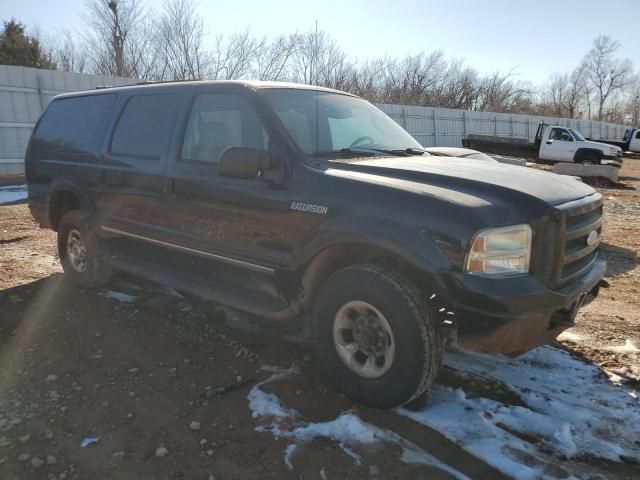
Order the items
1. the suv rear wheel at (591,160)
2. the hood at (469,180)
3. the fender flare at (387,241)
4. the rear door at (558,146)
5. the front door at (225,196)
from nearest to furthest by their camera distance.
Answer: the fender flare at (387,241)
the hood at (469,180)
the front door at (225,196)
the suv rear wheel at (591,160)
the rear door at (558,146)

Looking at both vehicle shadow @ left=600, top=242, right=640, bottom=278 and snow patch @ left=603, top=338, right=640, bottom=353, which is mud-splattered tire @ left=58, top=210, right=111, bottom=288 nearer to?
snow patch @ left=603, top=338, right=640, bottom=353

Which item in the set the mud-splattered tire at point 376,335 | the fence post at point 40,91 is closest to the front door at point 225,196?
the mud-splattered tire at point 376,335

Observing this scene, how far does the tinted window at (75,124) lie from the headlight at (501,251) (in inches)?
148

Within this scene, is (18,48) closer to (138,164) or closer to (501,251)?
(138,164)

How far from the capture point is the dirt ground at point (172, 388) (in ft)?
8.38

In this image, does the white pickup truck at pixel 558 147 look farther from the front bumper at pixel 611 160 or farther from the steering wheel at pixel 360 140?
the steering wheel at pixel 360 140

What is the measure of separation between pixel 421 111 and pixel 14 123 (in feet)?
62.8

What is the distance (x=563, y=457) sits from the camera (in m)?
2.60

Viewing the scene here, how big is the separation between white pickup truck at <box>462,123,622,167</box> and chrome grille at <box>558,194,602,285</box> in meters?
19.7

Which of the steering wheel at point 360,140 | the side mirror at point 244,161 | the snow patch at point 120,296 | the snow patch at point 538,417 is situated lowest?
the snow patch at point 538,417

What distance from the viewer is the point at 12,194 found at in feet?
39.2

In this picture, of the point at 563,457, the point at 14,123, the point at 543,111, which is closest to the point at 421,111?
the point at 14,123

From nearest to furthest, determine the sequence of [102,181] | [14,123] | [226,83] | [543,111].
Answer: [226,83] → [102,181] → [14,123] → [543,111]

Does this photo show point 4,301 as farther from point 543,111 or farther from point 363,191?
point 543,111
